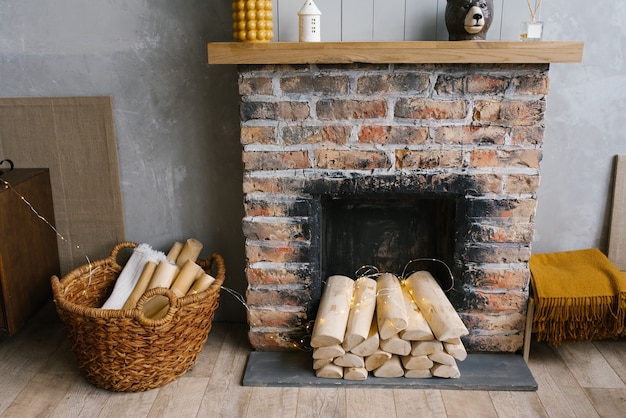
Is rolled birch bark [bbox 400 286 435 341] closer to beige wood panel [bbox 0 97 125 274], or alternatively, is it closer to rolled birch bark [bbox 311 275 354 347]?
rolled birch bark [bbox 311 275 354 347]

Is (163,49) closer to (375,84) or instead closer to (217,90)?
(217,90)

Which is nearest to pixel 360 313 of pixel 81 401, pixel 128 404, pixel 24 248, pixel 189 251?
pixel 189 251

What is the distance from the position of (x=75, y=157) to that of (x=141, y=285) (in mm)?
641

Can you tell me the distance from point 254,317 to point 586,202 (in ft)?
4.82

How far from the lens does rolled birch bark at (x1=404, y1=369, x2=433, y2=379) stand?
86.7 inches

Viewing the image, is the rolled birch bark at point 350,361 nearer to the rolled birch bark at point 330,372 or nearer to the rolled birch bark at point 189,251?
the rolled birch bark at point 330,372

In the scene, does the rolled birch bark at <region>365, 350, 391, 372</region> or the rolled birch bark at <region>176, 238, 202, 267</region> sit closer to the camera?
the rolled birch bark at <region>365, 350, 391, 372</region>

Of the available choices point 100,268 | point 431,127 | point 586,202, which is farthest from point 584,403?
point 100,268

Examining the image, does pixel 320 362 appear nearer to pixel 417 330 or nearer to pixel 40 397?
pixel 417 330

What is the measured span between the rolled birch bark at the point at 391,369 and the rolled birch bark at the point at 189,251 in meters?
0.89

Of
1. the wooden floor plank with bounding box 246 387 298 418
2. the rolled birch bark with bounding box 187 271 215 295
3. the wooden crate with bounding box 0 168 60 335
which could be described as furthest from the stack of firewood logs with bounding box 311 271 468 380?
the wooden crate with bounding box 0 168 60 335

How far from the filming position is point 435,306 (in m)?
2.21

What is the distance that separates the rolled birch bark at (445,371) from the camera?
2.19 m

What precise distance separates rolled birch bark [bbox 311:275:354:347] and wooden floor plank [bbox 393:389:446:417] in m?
0.30
